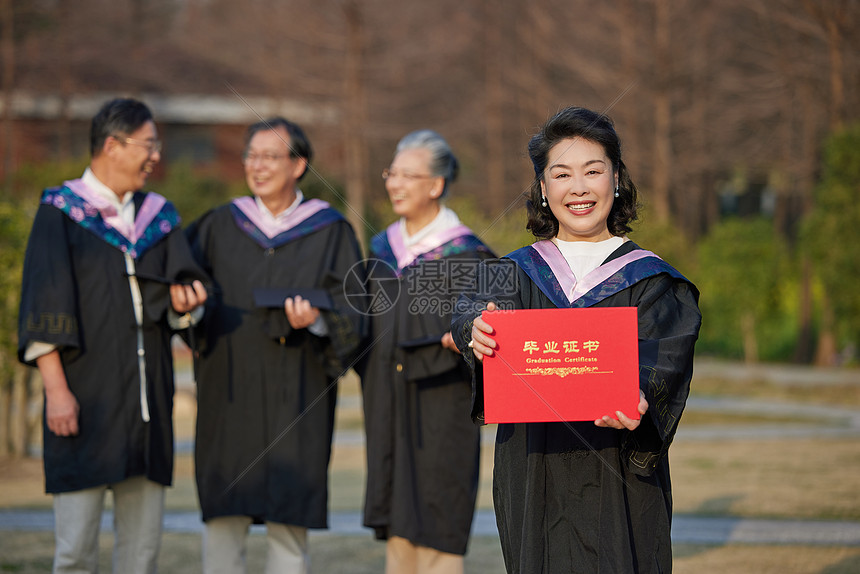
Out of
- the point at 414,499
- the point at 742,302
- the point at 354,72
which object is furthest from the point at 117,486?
the point at 354,72

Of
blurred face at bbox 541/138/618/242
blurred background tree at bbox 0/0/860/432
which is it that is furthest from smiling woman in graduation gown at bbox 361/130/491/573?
blurred background tree at bbox 0/0/860/432

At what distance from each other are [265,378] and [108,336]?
2.67 ft

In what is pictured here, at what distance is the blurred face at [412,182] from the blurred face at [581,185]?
1761mm

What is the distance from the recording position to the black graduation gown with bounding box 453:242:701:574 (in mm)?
2914

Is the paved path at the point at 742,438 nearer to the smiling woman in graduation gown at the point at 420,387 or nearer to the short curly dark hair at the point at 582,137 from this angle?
the smiling woman in graduation gown at the point at 420,387

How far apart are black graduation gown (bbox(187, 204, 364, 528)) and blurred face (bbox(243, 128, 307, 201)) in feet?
0.68

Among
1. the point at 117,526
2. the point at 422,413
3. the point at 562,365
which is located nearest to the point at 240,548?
the point at 117,526

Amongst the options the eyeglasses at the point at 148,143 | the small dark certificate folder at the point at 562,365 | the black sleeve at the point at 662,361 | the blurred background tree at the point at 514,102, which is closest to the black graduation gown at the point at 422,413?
the eyeglasses at the point at 148,143

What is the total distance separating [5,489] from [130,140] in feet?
15.5

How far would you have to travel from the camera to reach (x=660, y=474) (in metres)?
3.03

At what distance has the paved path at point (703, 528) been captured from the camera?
20.0 feet

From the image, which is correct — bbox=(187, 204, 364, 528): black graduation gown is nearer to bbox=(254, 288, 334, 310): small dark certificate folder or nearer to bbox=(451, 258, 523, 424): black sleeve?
bbox=(254, 288, 334, 310): small dark certificate folder

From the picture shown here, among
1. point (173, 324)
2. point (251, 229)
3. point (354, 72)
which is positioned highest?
point (354, 72)

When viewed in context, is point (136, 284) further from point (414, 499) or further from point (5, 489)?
point (5, 489)
